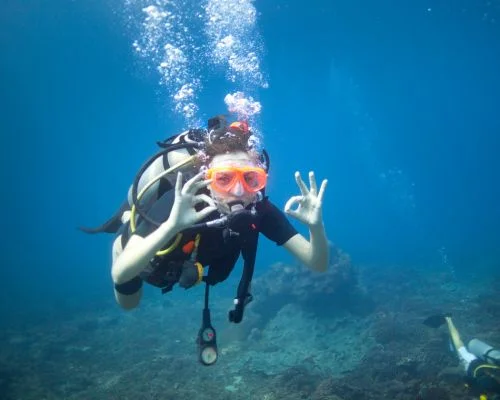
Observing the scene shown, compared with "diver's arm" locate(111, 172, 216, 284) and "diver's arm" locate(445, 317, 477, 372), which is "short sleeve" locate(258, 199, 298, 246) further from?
"diver's arm" locate(445, 317, 477, 372)

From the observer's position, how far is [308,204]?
13.2ft

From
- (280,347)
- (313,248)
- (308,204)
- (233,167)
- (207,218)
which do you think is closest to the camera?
(233,167)

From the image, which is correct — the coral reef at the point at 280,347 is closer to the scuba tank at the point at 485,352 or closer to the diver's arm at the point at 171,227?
the scuba tank at the point at 485,352

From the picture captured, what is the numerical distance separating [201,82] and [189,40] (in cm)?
824

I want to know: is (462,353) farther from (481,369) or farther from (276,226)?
(276,226)

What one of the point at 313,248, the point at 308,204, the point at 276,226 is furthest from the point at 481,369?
the point at 308,204

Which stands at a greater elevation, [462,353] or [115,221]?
[115,221]

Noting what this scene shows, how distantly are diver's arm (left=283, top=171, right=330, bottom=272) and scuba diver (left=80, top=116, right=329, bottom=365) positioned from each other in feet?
0.04

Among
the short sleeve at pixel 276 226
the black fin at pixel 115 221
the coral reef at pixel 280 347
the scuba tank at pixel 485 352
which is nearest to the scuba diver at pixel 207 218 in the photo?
the short sleeve at pixel 276 226

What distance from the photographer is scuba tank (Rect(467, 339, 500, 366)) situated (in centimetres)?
773

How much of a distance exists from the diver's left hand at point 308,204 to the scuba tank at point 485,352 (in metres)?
6.97

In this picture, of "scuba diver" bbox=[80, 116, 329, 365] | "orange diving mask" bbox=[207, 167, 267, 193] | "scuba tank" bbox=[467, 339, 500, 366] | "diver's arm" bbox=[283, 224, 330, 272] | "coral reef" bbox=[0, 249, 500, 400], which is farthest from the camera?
"coral reef" bbox=[0, 249, 500, 400]

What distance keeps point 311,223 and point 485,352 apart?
23.2 feet

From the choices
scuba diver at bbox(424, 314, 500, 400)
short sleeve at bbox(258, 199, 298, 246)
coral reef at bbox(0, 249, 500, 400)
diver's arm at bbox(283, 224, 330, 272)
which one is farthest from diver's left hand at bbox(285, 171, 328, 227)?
coral reef at bbox(0, 249, 500, 400)
